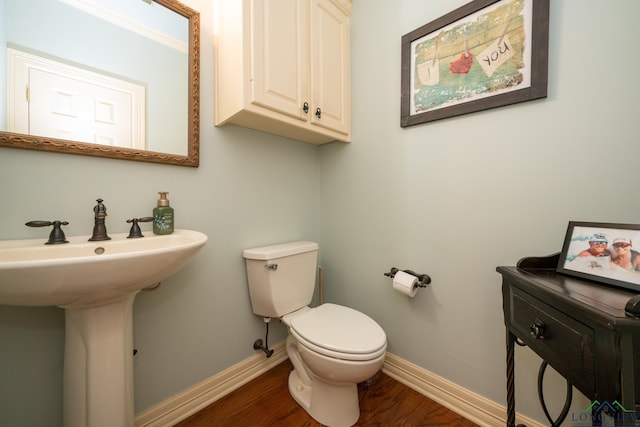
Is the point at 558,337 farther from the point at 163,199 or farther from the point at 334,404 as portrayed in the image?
the point at 163,199

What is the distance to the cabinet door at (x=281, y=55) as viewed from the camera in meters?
1.02

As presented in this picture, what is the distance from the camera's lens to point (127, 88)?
3.07 feet

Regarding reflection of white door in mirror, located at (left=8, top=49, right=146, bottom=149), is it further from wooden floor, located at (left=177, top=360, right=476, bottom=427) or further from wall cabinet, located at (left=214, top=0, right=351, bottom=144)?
wooden floor, located at (left=177, top=360, right=476, bottom=427)

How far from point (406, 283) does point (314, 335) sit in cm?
52

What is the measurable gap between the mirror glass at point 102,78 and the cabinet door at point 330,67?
0.58 m

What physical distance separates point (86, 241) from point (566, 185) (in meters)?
1.77

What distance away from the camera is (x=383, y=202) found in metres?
1.35

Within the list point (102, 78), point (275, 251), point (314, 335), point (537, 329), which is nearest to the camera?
point (537, 329)

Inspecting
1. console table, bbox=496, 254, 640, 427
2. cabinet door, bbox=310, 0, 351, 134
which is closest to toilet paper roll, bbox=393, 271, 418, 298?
console table, bbox=496, 254, 640, 427

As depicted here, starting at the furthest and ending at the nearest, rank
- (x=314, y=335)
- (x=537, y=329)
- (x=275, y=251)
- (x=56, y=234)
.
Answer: (x=275, y=251), (x=314, y=335), (x=56, y=234), (x=537, y=329)

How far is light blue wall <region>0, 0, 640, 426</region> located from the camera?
2.56 feet

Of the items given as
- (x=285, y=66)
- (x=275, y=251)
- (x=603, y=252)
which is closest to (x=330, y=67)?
(x=285, y=66)

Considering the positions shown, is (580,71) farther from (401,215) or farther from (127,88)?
(127,88)

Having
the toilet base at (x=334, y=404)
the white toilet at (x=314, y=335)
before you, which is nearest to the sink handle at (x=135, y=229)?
the white toilet at (x=314, y=335)
